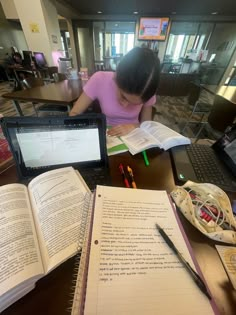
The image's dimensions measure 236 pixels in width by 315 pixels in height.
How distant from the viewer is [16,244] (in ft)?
0.91

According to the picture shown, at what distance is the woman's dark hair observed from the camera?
690mm

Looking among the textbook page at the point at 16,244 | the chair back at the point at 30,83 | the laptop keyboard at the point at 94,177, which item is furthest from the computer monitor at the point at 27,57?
the textbook page at the point at 16,244

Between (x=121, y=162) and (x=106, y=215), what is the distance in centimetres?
28

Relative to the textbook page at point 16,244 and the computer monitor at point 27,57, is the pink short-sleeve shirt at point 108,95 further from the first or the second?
the computer monitor at point 27,57

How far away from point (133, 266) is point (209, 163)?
51cm

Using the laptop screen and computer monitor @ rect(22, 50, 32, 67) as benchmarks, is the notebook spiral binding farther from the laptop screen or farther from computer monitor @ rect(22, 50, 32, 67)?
computer monitor @ rect(22, 50, 32, 67)

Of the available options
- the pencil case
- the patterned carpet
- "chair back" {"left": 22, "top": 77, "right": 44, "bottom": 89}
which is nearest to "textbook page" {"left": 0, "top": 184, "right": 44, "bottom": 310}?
the pencil case

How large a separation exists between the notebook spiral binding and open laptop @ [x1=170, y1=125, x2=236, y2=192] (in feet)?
1.10

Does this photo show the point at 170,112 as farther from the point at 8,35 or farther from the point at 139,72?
the point at 8,35

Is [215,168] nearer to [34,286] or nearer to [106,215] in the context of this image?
[106,215]

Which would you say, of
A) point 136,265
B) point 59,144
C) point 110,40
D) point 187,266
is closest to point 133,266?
point 136,265

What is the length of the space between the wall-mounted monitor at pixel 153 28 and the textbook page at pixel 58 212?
5.97 meters

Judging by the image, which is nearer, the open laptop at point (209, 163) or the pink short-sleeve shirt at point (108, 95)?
the open laptop at point (209, 163)

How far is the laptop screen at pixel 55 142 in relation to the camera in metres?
0.44
